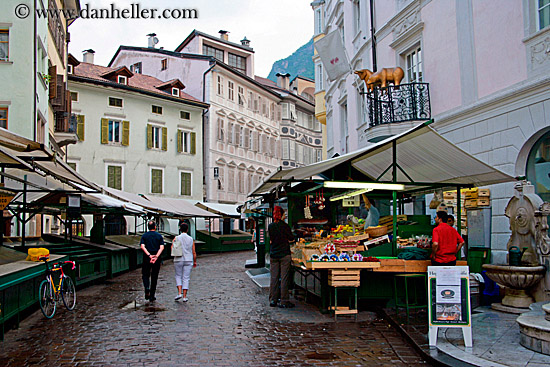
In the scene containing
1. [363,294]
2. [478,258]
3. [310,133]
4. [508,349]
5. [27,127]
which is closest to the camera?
[508,349]

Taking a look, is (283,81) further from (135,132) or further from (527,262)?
(527,262)

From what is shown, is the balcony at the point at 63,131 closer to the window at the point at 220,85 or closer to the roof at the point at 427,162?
the roof at the point at 427,162

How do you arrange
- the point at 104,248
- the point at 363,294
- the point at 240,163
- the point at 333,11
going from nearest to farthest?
the point at 363,294 → the point at 104,248 → the point at 333,11 → the point at 240,163

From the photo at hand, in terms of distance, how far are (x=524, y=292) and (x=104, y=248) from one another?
1181 cm

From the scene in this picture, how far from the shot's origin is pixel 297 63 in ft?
609

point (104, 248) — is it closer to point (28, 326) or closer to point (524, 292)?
point (28, 326)

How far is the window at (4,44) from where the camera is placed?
2009 cm

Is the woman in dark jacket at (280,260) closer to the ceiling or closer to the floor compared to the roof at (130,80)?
closer to the floor

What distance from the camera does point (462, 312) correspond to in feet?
23.1

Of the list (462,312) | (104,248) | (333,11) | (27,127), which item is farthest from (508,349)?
(333,11)

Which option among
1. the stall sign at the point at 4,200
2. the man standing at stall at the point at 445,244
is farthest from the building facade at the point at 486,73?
the stall sign at the point at 4,200

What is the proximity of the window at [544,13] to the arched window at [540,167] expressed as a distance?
84.3 inches

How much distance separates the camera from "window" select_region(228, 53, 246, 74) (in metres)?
49.8

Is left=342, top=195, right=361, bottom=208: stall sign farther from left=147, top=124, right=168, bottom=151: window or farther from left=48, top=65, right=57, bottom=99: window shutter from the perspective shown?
left=147, top=124, right=168, bottom=151: window
